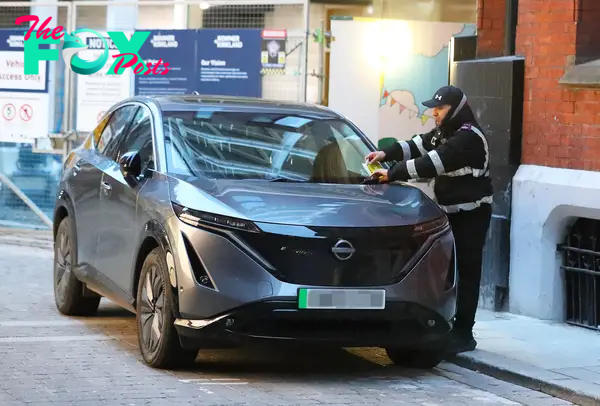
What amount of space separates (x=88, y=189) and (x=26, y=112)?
22.5ft

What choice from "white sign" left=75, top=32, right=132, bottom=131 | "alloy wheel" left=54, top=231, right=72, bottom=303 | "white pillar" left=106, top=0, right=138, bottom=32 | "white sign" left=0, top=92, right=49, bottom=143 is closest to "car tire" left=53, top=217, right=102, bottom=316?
"alloy wheel" left=54, top=231, right=72, bottom=303

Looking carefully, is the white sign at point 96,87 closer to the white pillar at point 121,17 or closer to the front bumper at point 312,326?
the white pillar at point 121,17

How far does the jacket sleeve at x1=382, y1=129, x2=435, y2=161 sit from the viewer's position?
8930 millimetres

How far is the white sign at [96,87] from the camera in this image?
50.5 ft

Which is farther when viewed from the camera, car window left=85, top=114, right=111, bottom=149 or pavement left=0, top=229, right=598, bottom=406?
car window left=85, top=114, right=111, bottom=149

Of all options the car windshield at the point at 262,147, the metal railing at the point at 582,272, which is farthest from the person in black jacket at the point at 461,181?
the metal railing at the point at 582,272

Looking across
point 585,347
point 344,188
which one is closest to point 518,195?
point 585,347

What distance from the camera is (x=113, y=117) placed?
987 cm

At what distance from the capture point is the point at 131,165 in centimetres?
834

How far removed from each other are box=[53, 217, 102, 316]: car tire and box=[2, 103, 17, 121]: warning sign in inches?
241

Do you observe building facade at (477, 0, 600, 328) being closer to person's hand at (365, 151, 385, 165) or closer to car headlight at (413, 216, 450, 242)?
person's hand at (365, 151, 385, 165)

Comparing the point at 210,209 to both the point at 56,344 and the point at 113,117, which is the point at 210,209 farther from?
the point at 113,117

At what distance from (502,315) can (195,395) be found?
A: 3.89 metres

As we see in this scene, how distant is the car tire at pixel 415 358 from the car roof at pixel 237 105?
176 centimetres
